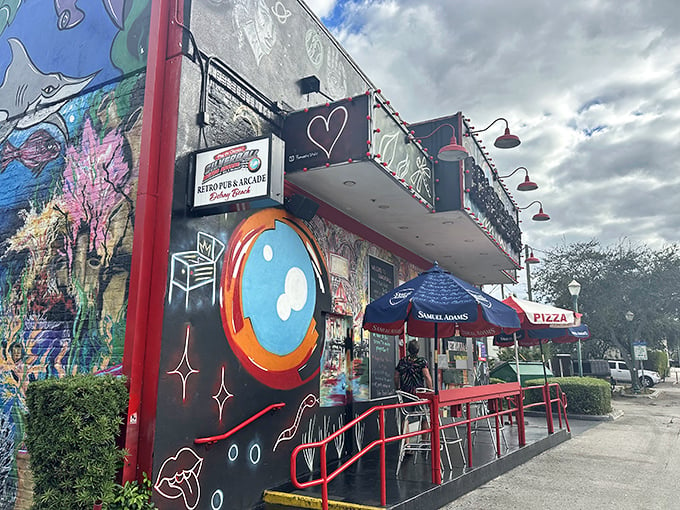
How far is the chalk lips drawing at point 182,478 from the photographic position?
16.4 feet

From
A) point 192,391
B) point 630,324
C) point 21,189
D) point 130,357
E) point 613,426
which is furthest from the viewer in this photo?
point 630,324

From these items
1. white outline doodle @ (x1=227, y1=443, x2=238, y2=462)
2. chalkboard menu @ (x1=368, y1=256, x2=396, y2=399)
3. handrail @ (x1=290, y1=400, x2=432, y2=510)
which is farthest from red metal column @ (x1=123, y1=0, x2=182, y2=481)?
chalkboard menu @ (x1=368, y1=256, x2=396, y2=399)

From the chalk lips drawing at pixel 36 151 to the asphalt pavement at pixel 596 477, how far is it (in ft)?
21.6

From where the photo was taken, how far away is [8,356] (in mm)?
6578

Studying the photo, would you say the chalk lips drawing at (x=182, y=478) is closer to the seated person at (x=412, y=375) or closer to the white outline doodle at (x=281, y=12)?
the seated person at (x=412, y=375)

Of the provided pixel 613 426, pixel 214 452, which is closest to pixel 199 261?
pixel 214 452

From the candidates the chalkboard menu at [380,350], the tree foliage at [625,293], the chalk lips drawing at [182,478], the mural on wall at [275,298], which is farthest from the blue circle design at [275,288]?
the tree foliage at [625,293]

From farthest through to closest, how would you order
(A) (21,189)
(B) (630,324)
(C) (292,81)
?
(B) (630,324) < (C) (292,81) < (A) (21,189)

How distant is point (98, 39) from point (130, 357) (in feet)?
14.1

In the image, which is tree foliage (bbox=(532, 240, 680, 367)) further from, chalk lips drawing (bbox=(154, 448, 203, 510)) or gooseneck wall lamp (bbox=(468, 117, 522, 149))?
chalk lips drawing (bbox=(154, 448, 203, 510))

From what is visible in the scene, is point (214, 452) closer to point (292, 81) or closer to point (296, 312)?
point (296, 312)

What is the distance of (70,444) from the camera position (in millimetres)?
4316

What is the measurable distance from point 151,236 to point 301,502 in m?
3.34

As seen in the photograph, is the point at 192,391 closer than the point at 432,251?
Yes
